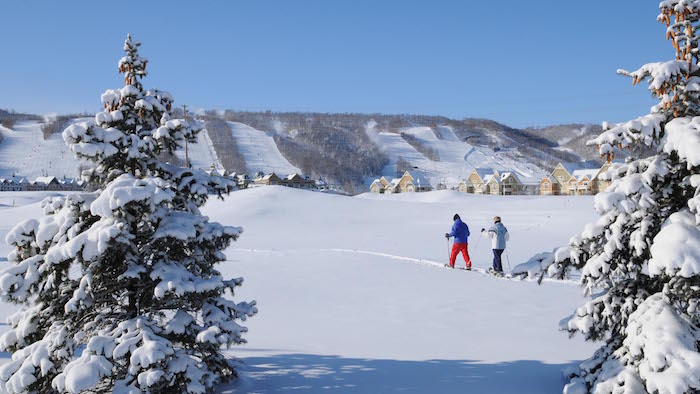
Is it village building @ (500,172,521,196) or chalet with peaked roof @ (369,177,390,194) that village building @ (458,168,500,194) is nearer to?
village building @ (500,172,521,196)

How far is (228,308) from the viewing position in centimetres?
533

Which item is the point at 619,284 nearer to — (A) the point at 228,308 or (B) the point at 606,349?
(B) the point at 606,349

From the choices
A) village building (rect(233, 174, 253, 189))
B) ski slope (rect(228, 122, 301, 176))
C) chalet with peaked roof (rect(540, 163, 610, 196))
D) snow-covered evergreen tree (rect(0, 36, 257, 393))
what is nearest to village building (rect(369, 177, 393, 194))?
village building (rect(233, 174, 253, 189))

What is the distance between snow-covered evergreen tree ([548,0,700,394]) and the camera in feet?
13.2

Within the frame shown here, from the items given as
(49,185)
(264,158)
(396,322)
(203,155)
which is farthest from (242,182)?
(264,158)

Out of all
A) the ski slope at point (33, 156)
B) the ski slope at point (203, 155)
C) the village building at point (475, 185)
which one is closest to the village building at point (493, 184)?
the village building at point (475, 185)

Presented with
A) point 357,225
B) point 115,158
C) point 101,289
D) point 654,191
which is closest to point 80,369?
point 101,289

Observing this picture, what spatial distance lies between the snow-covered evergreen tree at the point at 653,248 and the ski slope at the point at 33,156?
142338mm

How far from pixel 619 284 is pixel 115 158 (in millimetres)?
5276

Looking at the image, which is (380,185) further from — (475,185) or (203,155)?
(203,155)

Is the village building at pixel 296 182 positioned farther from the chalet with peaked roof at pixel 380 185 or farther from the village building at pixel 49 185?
the village building at pixel 49 185

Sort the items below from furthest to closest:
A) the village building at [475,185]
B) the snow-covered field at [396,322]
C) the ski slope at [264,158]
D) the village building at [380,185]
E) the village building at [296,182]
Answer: the ski slope at [264,158], the village building at [296,182], the village building at [380,185], the village building at [475,185], the snow-covered field at [396,322]

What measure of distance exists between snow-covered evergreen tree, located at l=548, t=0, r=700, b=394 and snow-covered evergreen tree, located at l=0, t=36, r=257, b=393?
11.6 ft

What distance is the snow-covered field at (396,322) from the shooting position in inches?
243
